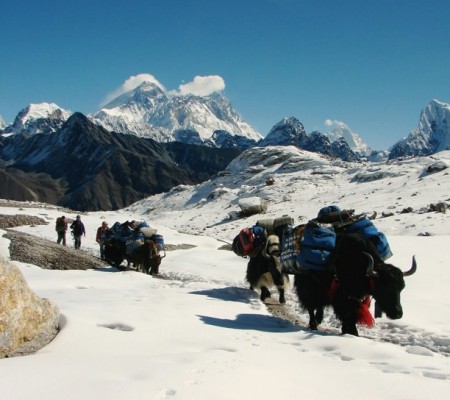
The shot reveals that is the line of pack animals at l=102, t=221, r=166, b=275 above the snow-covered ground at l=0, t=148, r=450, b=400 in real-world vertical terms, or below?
above

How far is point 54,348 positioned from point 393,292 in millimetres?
4110

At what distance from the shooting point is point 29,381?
10.5 ft

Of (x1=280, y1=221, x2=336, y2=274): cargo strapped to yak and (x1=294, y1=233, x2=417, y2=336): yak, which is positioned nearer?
(x1=294, y1=233, x2=417, y2=336): yak

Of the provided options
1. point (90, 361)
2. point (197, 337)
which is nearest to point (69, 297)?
point (197, 337)

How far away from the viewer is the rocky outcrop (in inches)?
168

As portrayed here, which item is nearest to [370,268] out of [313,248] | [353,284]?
[353,284]

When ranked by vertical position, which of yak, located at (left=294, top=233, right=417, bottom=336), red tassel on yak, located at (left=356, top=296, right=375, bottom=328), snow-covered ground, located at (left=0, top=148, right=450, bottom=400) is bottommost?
snow-covered ground, located at (left=0, top=148, right=450, bottom=400)

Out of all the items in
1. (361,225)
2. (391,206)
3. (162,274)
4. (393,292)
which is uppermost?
(391,206)

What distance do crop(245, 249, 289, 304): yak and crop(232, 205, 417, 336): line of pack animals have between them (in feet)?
5.83

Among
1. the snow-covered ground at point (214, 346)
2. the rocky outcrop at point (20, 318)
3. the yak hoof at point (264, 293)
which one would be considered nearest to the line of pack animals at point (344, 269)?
the snow-covered ground at point (214, 346)

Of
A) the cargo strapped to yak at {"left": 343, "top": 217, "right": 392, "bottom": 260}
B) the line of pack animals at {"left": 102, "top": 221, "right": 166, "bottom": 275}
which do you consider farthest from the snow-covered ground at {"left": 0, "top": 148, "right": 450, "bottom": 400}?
the cargo strapped to yak at {"left": 343, "top": 217, "right": 392, "bottom": 260}

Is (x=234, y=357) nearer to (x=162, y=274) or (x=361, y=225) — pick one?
(x=361, y=225)

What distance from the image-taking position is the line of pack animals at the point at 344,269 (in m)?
5.83

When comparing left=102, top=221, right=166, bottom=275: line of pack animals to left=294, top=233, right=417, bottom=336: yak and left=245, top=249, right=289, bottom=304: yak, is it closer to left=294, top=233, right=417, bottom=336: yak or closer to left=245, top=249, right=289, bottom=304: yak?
left=245, top=249, right=289, bottom=304: yak
